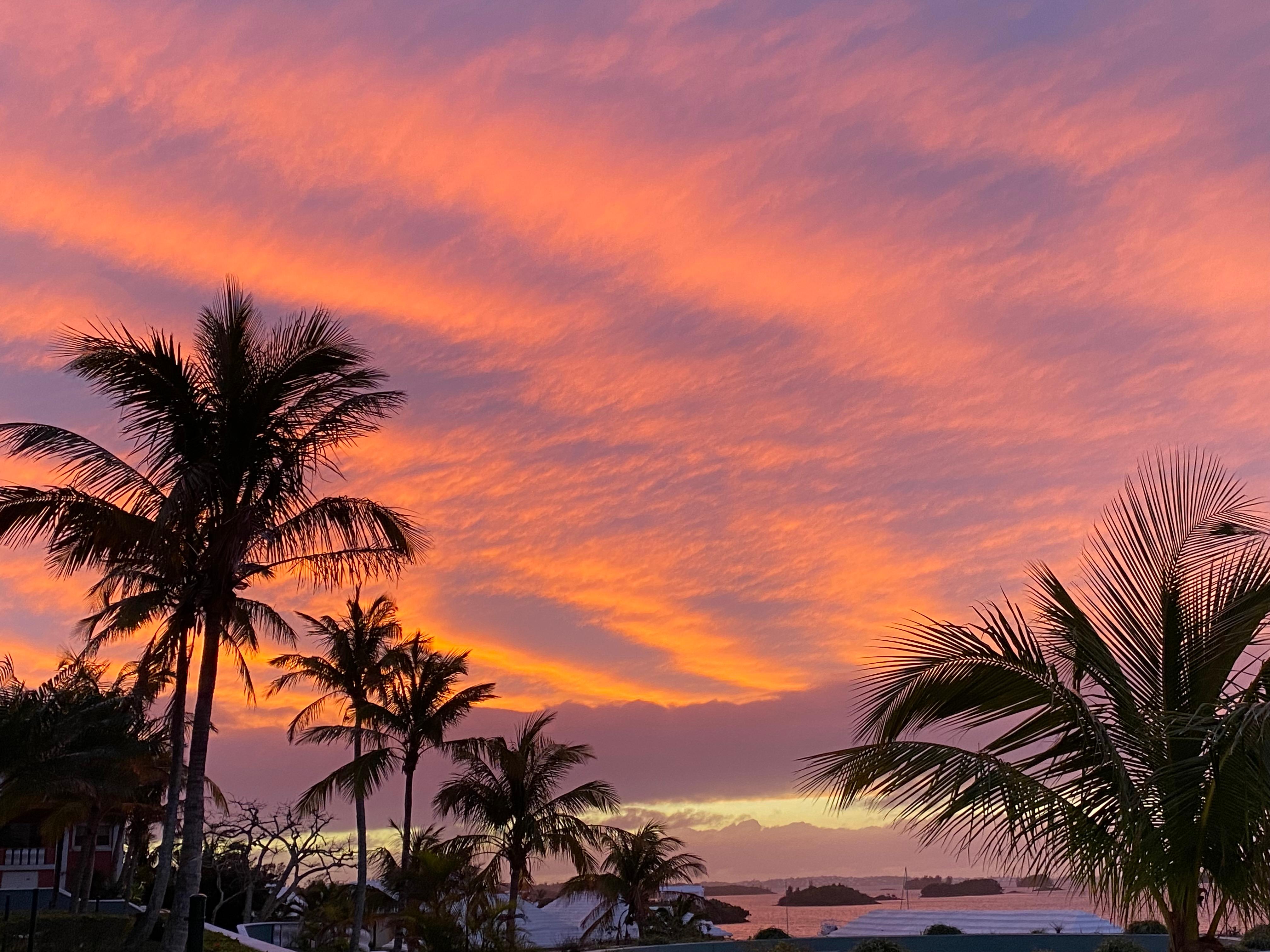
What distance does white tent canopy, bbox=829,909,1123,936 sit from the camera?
36500mm

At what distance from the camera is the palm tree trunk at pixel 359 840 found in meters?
28.8

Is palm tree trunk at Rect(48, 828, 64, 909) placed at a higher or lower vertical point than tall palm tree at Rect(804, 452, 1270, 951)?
lower

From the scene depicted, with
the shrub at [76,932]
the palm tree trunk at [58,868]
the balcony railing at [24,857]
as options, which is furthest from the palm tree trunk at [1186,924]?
the balcony railing at [24,857]

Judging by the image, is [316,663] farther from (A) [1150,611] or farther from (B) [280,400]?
(A) [1150,611]

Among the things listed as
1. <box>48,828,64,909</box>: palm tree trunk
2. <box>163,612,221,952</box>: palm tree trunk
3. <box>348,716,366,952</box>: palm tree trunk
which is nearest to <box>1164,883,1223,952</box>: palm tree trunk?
<box>163,612,221,952</box>: palm tree trunk

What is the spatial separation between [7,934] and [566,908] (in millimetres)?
36756

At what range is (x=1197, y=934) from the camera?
28.5 feet

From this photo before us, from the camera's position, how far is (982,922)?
127ft

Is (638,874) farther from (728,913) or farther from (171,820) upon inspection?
(728,913)

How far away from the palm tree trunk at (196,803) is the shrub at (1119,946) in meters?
16.2

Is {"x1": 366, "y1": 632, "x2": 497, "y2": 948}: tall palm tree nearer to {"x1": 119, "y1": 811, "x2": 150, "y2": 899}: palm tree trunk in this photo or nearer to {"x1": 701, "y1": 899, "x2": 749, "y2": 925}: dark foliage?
{"x1": 119, "y1": 811, "x2": 150, "y2": 899}: palm tree trunk

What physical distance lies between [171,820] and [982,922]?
2855cm

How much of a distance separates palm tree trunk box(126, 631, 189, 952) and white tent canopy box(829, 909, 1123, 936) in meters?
21.8

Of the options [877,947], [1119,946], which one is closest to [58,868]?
[877,947]
